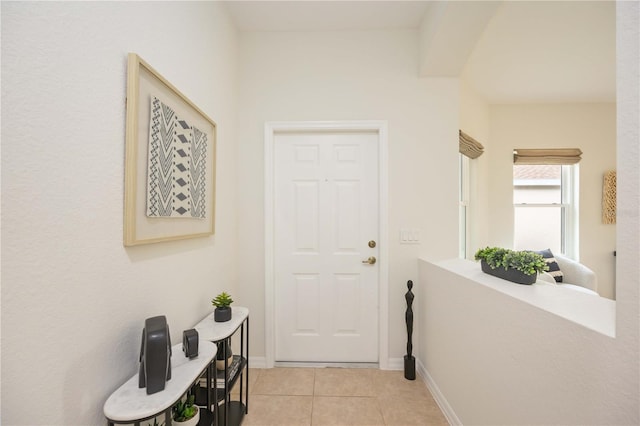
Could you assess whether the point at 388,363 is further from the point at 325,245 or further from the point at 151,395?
the point at 151,395

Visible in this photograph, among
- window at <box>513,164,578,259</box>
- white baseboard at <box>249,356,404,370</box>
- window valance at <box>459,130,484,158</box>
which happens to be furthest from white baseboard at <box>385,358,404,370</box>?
window at <box>513,164,578,259</box>

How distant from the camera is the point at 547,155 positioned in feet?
12.0

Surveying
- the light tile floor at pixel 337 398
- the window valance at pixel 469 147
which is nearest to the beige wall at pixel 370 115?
the light tile floor at pixel 337 398

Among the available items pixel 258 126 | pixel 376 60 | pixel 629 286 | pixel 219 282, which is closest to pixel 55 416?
pixel 219 282

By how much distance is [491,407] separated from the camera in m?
1.26

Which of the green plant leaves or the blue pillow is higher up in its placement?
the green plant leaves

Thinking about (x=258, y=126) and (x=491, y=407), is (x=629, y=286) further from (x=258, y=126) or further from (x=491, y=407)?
(x=258, y=126)

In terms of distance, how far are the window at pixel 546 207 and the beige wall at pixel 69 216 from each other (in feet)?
14.0

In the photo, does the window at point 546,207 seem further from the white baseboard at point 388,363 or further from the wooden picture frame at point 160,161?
the wooden picture frame at point 160,161

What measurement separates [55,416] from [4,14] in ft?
3.42

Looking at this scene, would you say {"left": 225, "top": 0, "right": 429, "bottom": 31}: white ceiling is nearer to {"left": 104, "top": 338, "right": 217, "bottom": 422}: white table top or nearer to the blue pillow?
{"left": 104, "top": 338, "right": 217, "bottom": 422}: white table top

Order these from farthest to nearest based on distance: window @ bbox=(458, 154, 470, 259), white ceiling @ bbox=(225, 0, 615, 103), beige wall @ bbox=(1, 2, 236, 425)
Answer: window @ bbox=(458, 154, 470, 259) < white ceiling @ bbox=(225, 0, 615, 103) < beige wall @ bbox=(1, 2, 236, 425)

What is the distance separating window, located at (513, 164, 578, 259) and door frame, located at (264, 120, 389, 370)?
253 cm

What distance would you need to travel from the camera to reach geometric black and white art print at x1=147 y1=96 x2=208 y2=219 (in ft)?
3.68
